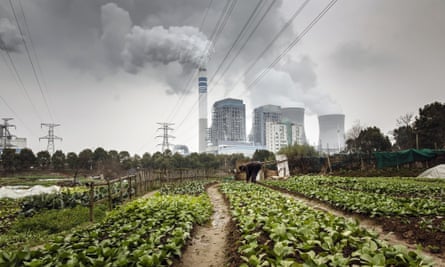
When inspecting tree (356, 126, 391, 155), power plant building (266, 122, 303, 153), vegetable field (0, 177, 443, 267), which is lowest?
vegetable field (0, 177, 443, 267)

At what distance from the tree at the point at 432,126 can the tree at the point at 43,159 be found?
53.6 m

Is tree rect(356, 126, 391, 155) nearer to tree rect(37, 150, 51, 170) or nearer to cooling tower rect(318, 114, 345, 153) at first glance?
tree rect(37, 150, 51, 170)

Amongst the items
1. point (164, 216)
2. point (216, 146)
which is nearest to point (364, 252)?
point (164, 216)

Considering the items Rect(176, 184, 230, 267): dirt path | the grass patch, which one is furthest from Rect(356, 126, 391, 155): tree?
the grass patch

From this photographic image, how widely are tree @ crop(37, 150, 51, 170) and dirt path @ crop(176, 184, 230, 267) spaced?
47024mm

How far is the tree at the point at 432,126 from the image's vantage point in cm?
3392

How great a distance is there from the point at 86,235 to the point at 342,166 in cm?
2415

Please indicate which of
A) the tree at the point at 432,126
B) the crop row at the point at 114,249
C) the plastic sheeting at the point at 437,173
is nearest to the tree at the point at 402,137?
the tree at the point at 432,126

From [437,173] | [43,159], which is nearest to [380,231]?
[437,173]

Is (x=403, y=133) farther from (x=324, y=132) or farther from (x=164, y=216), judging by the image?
(x=324, y=132)

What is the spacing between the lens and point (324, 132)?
13538 cm

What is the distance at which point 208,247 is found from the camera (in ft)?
17.9

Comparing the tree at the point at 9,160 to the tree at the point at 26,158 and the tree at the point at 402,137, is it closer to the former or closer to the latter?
the tree at the point at 26,158

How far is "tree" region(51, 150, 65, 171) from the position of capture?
45688mm
